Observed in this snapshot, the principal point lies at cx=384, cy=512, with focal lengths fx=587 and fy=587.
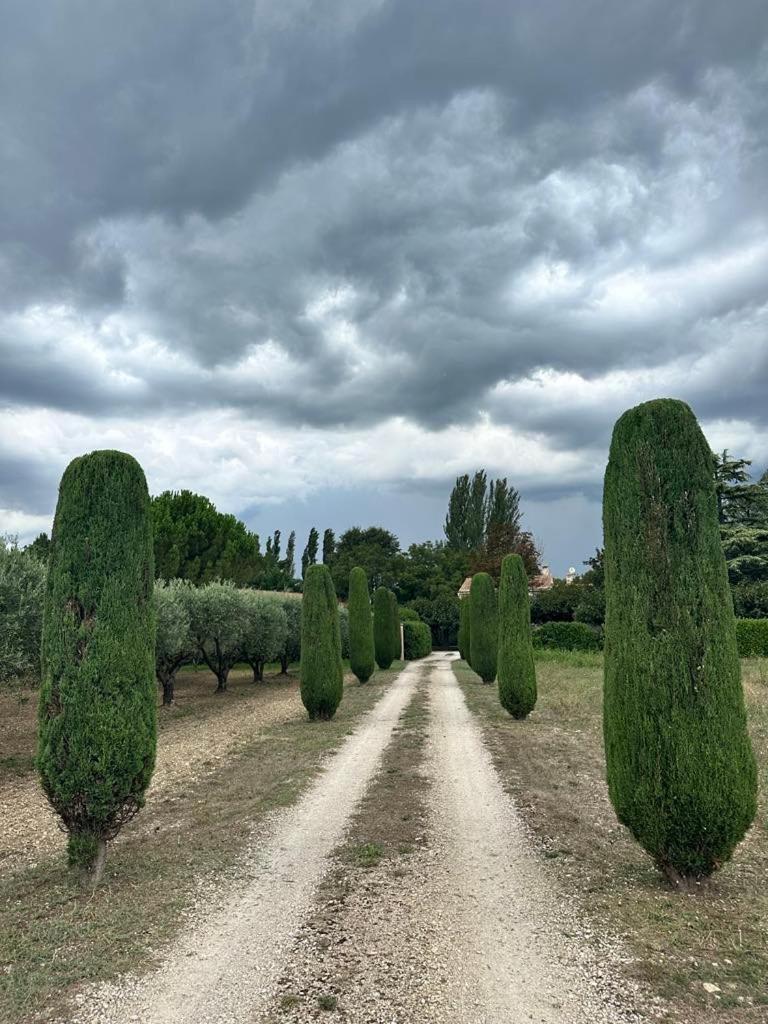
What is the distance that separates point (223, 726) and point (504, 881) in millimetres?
11737

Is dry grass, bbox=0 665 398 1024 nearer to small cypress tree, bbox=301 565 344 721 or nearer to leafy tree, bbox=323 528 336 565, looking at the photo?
small cypress tree, bbox=301 565 344 721

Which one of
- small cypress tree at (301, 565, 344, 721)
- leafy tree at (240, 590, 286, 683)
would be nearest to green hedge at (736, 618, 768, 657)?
leafy tree at (240, 590, 286, 683)

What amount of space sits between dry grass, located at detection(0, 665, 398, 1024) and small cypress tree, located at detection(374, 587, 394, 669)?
22.1m

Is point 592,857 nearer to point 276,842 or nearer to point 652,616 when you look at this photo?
point 652,616

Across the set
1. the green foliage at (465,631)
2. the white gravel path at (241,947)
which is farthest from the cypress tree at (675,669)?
the green foliage at (465,631)

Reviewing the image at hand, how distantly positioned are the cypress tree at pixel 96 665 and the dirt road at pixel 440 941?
4.97ft

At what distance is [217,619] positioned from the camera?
70.9ft

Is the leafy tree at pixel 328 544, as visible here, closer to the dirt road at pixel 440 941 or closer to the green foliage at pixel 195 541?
the green foliage at pixel 195 541

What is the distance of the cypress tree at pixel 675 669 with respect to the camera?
494cm

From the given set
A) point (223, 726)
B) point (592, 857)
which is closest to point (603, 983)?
point (592, 857)

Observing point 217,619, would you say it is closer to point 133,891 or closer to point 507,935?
point 133,891

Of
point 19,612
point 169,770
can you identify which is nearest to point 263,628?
point 19,612

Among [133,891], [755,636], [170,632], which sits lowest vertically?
[133,891]

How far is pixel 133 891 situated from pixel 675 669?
17.1ft
